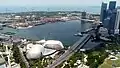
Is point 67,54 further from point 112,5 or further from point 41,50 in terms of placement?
point 112,5

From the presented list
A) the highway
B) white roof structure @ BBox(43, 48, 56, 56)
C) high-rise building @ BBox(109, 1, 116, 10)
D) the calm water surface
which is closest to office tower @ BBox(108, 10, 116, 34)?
high-rise building @ BBox(109, 1, 116, 10)

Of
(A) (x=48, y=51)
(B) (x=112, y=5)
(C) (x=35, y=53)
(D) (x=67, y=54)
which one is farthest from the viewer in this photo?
(B) (x=112, y=5)

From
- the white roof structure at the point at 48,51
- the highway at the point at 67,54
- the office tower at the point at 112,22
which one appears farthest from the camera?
the office tower at the point at 112,22

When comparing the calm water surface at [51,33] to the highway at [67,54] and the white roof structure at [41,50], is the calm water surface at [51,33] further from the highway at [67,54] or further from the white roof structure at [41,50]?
the white roof structure at [41,50]

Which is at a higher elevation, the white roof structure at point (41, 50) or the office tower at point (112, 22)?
the office tower at point (112, 22)

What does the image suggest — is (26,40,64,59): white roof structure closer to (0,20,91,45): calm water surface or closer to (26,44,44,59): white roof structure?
(26,44,44,59): white roof structure

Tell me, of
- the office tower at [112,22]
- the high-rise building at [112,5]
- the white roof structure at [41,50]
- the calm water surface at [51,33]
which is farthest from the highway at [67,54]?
the high-rise building at [112,5]

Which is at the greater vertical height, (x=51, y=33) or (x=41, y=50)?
(x=41, y=50)

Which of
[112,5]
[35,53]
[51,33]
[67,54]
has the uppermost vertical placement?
[112,5]

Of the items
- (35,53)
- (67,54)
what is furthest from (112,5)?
(35,53)

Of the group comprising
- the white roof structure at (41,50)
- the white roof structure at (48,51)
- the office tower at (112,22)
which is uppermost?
the office tower at (112,22)

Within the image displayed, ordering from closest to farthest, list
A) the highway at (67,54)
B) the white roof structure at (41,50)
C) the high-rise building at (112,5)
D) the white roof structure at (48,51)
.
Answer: the highway at (67,54)
the white roof structure at (41,50)
the white roof structure at (48,51)
the high-rise building at (112,5)

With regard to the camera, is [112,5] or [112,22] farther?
[112,5]
